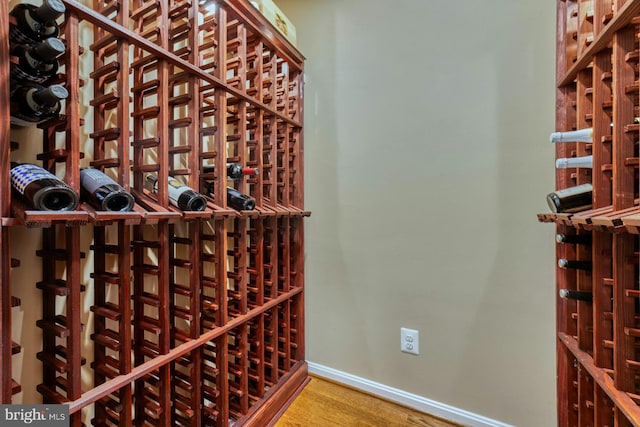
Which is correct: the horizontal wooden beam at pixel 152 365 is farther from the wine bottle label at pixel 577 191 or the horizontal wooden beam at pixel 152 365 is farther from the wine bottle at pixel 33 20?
the wine bottle label at pixel 577 191

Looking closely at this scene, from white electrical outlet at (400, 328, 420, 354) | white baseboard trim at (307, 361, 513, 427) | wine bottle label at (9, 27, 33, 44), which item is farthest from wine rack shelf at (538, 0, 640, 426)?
wine bottle label at (9, 27, 33, 44)

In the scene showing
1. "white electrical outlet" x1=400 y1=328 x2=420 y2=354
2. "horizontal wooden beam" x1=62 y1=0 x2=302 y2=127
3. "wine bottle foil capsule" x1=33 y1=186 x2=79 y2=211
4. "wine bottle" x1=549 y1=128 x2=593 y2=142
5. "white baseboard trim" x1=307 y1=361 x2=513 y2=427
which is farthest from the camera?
"white electrical outlet" x1=400 y1=328 x2=420 y2=354

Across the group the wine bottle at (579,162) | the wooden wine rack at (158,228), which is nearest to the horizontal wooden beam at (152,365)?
the wooden wine rack at (158,228)

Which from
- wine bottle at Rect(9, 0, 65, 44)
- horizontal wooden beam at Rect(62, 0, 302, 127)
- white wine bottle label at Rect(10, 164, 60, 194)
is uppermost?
horizontal wooden beam at Rect(62, 0, 302, 127)

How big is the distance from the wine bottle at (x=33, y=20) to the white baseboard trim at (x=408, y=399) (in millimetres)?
1675

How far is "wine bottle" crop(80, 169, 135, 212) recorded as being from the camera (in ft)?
2.12

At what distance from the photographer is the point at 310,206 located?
5.18 ft

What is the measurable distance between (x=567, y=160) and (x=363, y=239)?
0.85 metres

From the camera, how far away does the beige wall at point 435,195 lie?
1099mm

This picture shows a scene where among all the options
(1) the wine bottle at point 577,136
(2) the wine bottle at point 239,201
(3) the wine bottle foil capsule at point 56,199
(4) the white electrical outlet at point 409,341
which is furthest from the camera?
(4) the white electrical outlet at point 409,341

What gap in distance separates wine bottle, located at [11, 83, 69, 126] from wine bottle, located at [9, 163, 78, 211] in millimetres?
123

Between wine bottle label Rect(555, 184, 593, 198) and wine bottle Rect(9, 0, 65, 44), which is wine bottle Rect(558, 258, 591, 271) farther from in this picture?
wine bottle Rect(9, 0, 65, 44)

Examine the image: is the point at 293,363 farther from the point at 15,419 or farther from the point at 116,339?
the point at 15,419

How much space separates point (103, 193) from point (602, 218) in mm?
1083
